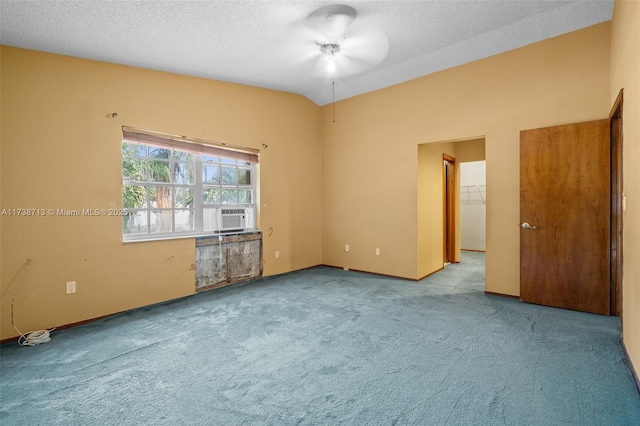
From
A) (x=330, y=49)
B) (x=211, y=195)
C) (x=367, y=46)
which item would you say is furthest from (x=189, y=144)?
(x=367, y=46)

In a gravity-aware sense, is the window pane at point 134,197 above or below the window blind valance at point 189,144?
below

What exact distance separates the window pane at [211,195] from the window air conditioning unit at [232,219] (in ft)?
0.59

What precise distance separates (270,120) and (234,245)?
2.05 metres

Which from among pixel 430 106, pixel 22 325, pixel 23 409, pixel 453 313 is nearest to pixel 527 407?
pixel 453 313

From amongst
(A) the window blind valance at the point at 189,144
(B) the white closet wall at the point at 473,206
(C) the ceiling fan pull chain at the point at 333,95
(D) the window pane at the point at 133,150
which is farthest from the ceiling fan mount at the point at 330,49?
(B) the white closet wall at the point at 473,206

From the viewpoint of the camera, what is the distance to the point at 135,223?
12.2 ft

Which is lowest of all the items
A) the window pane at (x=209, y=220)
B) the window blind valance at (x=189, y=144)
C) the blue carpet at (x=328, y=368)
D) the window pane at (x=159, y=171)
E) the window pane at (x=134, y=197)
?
the blue carpet at (x=328, y=368)

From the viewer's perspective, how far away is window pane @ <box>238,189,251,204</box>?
476cm

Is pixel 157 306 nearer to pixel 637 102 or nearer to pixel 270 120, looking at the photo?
pixel 270 120

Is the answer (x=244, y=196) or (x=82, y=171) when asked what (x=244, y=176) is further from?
(x=82, y=171)

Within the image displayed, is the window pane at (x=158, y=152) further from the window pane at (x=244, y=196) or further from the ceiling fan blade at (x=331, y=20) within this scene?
the ceiling fan blade at (x=331, y=20)

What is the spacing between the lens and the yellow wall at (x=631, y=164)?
203cm

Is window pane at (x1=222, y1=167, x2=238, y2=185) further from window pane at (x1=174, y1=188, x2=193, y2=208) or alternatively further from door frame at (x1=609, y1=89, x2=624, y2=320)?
door frame at (x1=609, y1=89, x2=624, y2=320)

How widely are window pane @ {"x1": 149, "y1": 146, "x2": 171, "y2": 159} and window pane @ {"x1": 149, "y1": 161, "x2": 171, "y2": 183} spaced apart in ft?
0.25
